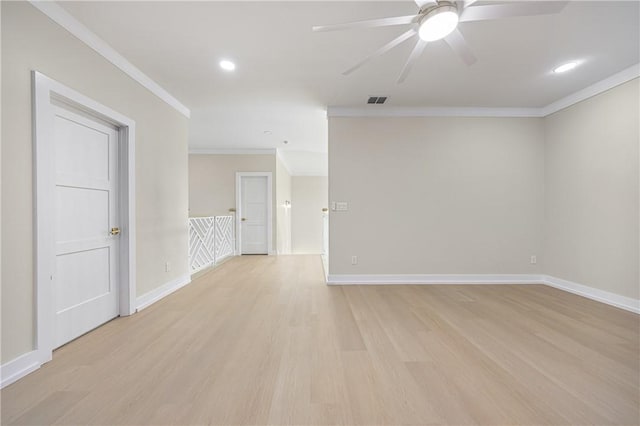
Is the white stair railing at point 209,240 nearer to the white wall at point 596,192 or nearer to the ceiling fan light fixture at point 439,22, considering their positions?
the ceiling fan light fixture at point 439,22

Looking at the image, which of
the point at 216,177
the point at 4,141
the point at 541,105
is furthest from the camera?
the point at 216,177

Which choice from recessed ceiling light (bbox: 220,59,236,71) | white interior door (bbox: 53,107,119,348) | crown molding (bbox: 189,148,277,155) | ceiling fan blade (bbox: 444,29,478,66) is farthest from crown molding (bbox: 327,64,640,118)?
crown molding (bbox: 189,148,277,155)

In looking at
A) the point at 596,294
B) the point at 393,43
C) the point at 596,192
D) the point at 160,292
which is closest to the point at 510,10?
the point at 393,43

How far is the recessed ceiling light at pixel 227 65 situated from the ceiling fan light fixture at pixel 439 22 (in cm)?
188

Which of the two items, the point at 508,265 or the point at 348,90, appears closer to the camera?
the point at 348,90

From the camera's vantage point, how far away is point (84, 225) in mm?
2381

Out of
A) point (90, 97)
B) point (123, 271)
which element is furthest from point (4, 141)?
point (123, 271)

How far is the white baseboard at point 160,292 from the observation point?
2.97 metres

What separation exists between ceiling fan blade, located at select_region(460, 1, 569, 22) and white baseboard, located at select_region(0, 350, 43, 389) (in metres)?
3.49

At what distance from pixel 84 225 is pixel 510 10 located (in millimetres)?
3475

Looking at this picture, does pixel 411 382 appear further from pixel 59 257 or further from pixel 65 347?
pixel 59 257

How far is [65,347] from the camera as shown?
2145 mm

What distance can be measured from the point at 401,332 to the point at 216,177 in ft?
19.2

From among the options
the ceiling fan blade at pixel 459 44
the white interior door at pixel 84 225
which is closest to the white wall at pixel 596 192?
the ceiling fan blade at pixel 459 44
